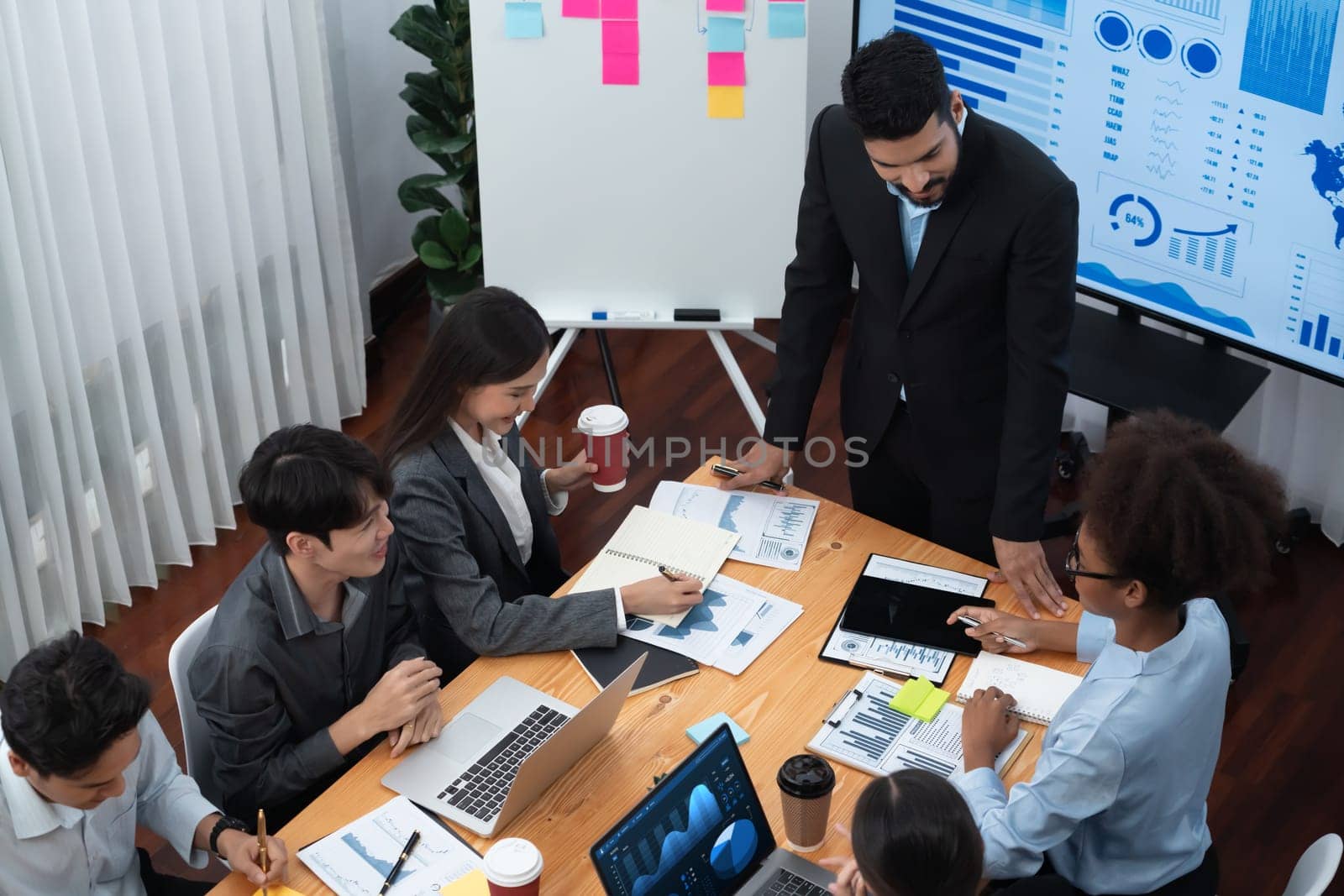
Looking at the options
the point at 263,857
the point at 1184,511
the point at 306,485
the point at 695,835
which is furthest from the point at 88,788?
the point at 1184,511

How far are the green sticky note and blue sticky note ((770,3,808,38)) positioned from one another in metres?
1.85

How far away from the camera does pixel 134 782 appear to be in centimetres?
208

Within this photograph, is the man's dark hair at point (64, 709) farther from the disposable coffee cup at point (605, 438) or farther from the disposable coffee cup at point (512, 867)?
the disposable coffee cup at point (605, 438)

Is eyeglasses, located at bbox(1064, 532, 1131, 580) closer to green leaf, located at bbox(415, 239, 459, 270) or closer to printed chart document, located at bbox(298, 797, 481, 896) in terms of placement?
printed chart document, located at bbox(298, 797, 481, 896)

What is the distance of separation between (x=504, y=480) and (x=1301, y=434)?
7.67 feet

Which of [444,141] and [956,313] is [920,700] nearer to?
[956,313]

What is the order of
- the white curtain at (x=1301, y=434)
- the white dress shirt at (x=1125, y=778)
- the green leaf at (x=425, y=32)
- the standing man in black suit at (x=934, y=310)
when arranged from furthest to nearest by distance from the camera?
the green leaf at (x=425, y=32) → the white curtain at (x=1301, y=434) → the standing man in black suit at (x=934, y=310) → the white dress shirt at (x=1125, y=778)

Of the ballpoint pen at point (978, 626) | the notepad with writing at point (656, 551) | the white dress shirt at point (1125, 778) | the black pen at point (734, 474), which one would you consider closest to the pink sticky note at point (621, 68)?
the black pen at point (734, 474)

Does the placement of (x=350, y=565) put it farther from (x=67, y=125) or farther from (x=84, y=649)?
(x=67, y=125)

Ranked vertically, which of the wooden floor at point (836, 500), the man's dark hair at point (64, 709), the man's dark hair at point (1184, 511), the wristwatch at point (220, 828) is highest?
the man's dark hair at point (1184, 511)

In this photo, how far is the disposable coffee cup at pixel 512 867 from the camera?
5.93 feet

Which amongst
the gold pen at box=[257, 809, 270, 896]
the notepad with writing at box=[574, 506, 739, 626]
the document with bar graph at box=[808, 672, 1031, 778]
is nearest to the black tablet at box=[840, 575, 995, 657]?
the document with bar graph at box=[808, 672, 1031, 778]

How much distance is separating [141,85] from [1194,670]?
269 cm

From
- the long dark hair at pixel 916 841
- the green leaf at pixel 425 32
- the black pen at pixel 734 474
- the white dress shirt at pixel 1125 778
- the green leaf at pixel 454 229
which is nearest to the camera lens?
the long dark hair at pixel 916 841
